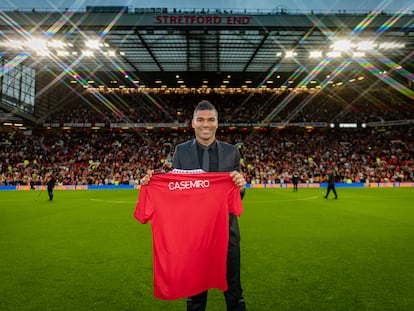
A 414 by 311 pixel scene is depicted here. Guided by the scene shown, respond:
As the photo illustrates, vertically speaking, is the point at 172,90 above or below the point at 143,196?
above

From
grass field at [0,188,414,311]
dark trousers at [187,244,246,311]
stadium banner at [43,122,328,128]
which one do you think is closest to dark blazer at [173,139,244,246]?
dark trousers at [187,244,246,311]

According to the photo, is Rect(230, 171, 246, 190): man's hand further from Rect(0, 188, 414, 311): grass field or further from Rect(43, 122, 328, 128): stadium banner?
Rect(43, 122, 328, 128): stadium banner

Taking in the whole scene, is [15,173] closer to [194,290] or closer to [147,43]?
[147,43]

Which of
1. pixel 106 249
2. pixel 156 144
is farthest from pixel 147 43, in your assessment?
pixel 106 249

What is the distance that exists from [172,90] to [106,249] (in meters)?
45.6

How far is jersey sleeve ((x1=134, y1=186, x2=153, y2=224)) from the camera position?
3.57 metres

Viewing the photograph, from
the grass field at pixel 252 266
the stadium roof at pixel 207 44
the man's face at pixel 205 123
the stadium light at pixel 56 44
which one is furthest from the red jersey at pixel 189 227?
the stadium light at pixel 56 44

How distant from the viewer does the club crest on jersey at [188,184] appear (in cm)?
357

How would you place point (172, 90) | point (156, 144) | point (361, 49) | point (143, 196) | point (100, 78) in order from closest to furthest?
point (143, 196) < point (361, 49) < point (100, 78) < point (156, 144) < point (172, 90)

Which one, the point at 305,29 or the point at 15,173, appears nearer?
the point at 305,29

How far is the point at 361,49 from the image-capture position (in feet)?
95.0

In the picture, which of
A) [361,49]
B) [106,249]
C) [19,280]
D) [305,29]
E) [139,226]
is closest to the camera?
[19,280]

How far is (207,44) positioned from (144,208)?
2883 centimetres

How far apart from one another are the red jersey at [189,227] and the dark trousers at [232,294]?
68mm
